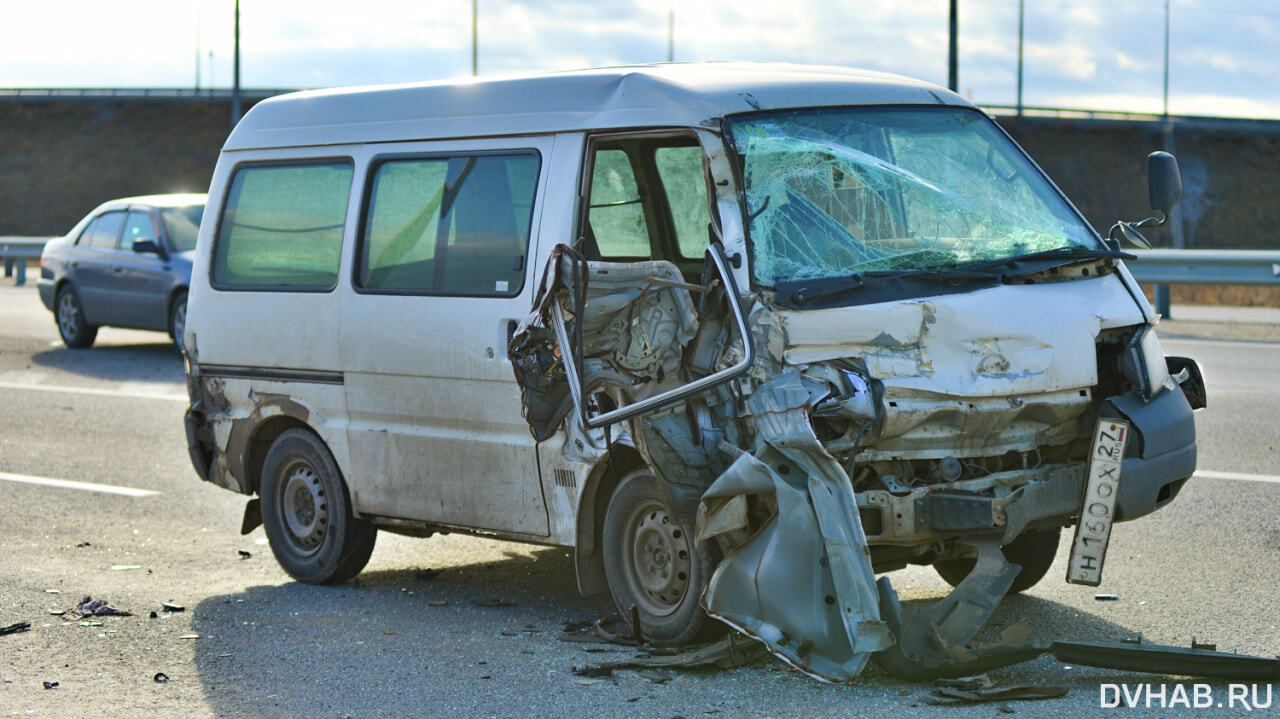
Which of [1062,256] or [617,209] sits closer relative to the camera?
[1062,256]

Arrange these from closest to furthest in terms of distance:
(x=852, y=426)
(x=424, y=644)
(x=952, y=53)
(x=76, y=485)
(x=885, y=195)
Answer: (x=852, y=426) < (x=885, y=195) < (x=424, y=644) < (x=76, y=485) < (x=952, y=53)

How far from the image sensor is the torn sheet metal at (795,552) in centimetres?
540

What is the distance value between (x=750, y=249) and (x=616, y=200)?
51.0 inches

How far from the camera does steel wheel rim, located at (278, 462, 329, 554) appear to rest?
793 cm

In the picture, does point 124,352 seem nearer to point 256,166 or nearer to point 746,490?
point 256,166

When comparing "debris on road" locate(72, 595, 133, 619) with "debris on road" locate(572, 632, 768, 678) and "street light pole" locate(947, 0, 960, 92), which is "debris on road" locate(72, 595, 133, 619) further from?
"street light pole" locate(947, 0, 960, 92)

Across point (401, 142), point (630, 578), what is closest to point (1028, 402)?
point (630, 578)

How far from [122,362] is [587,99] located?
39.1 feet

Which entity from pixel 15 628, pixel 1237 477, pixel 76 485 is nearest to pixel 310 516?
pixel 15 628

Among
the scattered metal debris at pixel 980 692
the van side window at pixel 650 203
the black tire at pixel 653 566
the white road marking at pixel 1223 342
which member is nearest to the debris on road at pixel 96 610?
the black tire at pixel 653 566

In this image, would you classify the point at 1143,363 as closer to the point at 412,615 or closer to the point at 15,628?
the point at 412,615

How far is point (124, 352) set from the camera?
60.2 feet

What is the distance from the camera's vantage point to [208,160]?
71250 mm

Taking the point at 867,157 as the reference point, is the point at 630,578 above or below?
below
